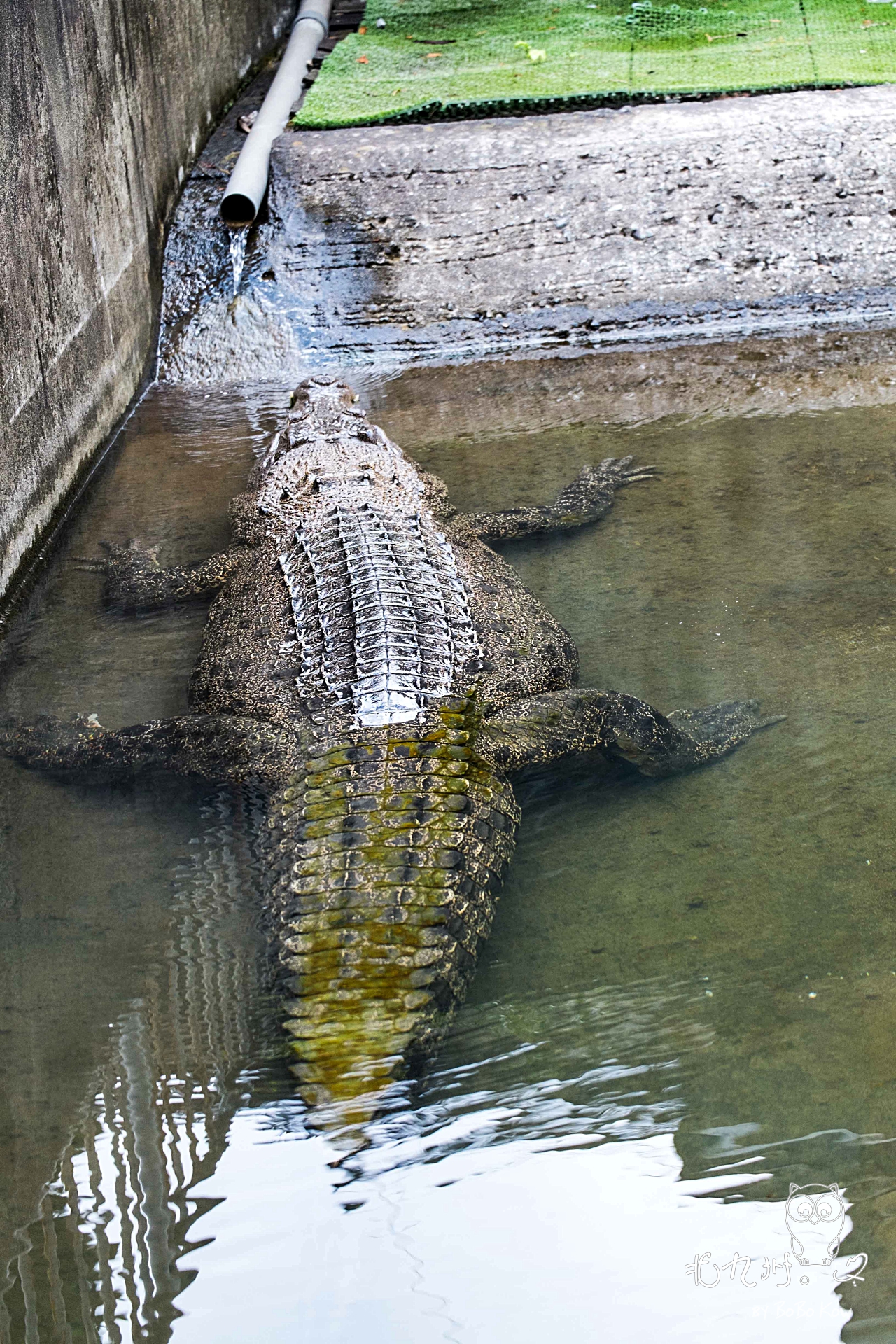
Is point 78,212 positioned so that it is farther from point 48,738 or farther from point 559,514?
point 48,738

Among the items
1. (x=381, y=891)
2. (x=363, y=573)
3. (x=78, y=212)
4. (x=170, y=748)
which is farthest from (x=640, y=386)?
(x=381, y=891)

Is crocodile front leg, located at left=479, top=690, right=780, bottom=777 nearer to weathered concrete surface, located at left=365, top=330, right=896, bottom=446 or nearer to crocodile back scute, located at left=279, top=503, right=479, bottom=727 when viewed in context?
crocodile back scute, located at left=279, top=503, right=479, bottom=727

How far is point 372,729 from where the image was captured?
2.50 m

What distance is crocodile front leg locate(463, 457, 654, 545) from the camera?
12.1 ft

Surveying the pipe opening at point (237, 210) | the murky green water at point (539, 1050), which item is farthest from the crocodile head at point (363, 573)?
the pipe opening at point (237, 210)

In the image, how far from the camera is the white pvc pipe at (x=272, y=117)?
5287 mm

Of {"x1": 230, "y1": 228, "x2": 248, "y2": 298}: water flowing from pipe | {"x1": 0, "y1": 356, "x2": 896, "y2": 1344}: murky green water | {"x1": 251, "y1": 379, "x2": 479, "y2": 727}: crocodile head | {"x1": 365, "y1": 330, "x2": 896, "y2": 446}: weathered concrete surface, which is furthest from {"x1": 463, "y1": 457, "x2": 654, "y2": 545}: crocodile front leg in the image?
{"x1": 230, "y1": 228, "x2": 248, "y2": 298}: water flowing from pipe

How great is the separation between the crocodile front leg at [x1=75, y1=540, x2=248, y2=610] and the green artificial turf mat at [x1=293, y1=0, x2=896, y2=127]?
10.6 ft

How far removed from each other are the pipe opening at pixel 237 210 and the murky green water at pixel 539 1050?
2939 mm

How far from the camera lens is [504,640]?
9.54ft

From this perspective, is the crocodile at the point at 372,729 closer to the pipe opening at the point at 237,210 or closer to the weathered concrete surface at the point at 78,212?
the weathered concrete surface at the point at 78,212

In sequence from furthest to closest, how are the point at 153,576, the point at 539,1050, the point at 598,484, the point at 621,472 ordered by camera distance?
1. the point at 621,472
2. the point at 598,484
3. the point at 153,576
4. the point at 539,1050

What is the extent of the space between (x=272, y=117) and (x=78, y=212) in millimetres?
2066

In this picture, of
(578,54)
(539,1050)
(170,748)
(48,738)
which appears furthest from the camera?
(578,54)
